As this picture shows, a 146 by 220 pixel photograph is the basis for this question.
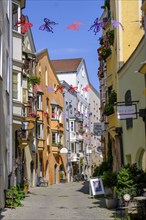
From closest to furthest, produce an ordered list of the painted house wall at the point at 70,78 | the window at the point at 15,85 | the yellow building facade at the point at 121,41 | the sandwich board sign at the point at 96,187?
the yellow building facade at the point at 121,41 < the sandwich board sign at the point at 96,187 < the window at the point at 15,85 < the painted house wall at the point at 70,78

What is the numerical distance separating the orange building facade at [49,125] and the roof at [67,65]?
13.1 m

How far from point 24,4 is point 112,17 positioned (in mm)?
5364

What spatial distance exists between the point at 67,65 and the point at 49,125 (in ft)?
71.6

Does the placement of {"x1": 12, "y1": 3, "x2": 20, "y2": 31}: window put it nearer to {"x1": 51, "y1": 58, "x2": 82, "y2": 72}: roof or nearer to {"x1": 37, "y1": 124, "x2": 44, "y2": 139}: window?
{"x1": 37, "y1": 124, "x2": 44, "y2": 139}: window

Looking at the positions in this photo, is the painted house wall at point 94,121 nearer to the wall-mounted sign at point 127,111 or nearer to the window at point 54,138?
the window at point 54,138

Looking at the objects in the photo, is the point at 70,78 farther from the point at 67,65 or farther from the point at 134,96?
the point at 134,96

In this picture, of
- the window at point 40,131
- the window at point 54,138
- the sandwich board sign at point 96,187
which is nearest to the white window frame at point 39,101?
the window at point 40,131

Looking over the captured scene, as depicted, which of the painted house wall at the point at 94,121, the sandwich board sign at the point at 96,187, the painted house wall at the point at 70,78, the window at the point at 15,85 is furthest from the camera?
the painted house wall at the point at 94,121

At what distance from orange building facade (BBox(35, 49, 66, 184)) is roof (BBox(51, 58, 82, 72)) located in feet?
42.9

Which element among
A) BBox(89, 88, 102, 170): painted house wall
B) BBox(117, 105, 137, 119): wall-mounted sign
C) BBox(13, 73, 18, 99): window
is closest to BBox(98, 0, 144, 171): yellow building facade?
BBox(117, 105, 137, 119): wall-mounted sign

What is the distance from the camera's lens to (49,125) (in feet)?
163

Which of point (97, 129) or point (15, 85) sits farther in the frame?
point (97, 129)

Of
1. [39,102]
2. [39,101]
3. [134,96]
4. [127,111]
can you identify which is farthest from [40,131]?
[127,111]

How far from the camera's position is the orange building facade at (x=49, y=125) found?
45.3 m
